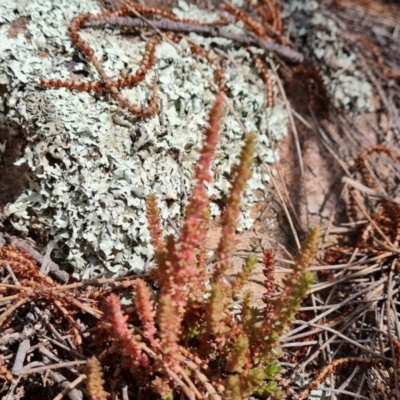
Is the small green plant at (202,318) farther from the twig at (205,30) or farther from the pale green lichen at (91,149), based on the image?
the twig at (205,30)

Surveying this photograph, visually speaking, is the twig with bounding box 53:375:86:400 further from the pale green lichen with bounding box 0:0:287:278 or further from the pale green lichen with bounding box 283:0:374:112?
the pale green lichen with bounding box 283:0:374:112

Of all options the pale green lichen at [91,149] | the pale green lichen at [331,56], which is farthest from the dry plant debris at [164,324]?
the pale green lichen at [331,56]

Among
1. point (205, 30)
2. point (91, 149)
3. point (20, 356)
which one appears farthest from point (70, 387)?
point (205, 30)

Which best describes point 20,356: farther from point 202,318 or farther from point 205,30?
point 205,30

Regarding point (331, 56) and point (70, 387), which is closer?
point (70, 387)

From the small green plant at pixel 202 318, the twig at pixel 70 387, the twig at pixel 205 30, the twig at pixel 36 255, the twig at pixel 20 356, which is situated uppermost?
the twig at pixel 205 30

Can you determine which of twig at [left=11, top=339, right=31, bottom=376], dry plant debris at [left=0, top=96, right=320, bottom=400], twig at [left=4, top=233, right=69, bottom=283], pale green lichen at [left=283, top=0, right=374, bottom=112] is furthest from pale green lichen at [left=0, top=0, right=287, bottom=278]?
pale green lichen at [left=283, top=0, right=374, bottom=112]
